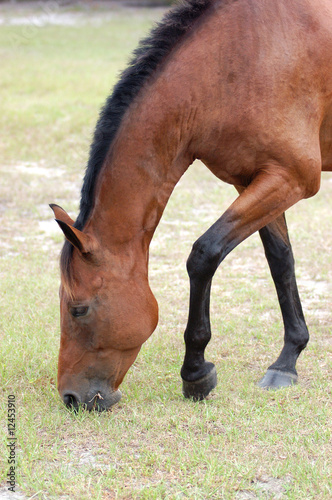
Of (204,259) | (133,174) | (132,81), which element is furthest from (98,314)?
(132,81)

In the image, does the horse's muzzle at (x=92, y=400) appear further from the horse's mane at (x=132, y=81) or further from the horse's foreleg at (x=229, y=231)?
the horse's mane at (x=132, y=81)

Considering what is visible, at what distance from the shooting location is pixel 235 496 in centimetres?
246

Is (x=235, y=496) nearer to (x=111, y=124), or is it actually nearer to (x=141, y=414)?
(x=141, y=414)

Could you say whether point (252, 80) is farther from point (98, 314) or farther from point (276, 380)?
point (276, 380)

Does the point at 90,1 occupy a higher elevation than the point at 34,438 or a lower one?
lower

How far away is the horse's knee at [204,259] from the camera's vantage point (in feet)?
9.96

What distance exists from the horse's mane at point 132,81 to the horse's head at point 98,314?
Result: 0.10 metres

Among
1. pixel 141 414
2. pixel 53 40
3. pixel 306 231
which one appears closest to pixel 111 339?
pixel 141 414

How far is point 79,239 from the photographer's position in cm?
281

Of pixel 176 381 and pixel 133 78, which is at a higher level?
pixel 133 78

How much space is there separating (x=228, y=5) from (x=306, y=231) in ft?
11.5

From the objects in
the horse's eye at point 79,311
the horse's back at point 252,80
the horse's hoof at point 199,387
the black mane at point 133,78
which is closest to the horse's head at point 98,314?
the horse's eye at point 79,311

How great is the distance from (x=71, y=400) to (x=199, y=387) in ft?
2.14

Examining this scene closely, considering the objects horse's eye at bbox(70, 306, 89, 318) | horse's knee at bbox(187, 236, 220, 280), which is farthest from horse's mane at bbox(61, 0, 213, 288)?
horse's knee at bbox(187, 236, 220, 280)
